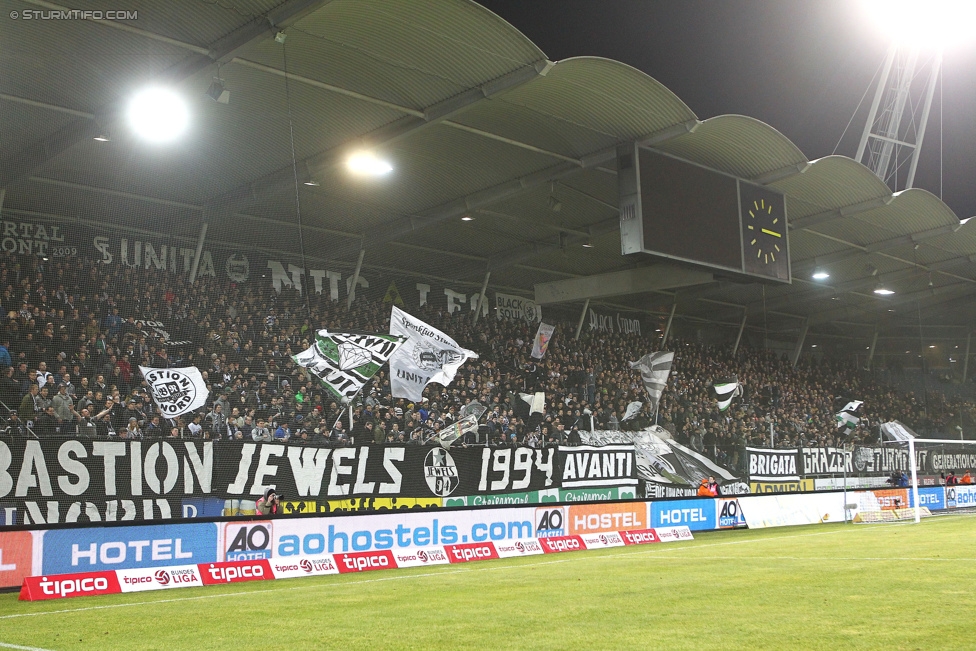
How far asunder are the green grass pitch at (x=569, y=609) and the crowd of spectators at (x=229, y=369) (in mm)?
3883

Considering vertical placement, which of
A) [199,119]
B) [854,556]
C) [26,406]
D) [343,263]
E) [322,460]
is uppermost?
[199,119]

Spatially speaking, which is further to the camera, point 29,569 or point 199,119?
point 199,119

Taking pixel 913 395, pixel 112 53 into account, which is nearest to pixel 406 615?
pixel 112 53

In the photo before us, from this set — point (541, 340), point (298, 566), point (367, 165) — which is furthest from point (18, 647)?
point (541, 340)

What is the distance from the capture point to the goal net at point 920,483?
27031mm

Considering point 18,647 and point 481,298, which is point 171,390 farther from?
point 481,298

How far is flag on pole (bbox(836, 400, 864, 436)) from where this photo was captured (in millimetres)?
36656

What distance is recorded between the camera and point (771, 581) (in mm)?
11352

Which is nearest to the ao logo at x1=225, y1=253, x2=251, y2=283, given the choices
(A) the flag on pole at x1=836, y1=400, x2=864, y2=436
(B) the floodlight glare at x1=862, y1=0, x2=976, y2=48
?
(A) the flag on pole at x1=836, y1=400, x2=864, y2=436

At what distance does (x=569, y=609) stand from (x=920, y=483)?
27.5 metres

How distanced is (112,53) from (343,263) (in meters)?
7.79

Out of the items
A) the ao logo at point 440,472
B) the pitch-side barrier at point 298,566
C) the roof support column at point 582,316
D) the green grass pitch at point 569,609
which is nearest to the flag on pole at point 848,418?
the roof support column at point 582,316

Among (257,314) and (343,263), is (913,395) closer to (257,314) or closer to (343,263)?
(343,263)

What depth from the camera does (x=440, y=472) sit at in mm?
20312
